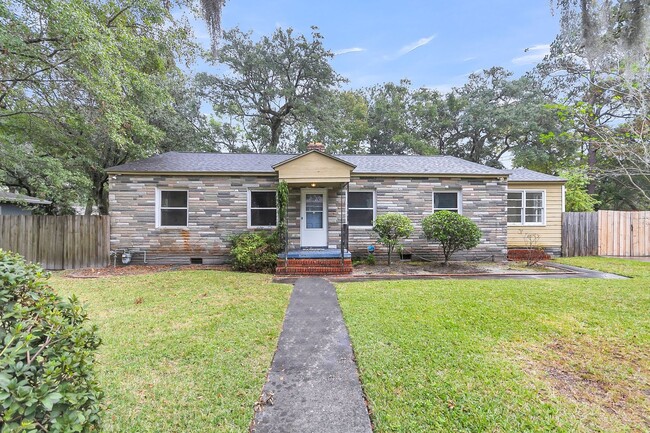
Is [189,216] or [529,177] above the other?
[529,177]

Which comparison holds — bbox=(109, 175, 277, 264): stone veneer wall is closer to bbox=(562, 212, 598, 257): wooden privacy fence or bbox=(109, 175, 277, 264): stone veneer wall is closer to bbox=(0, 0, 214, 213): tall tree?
bbox=(0, 0, 214, 213): tall tree

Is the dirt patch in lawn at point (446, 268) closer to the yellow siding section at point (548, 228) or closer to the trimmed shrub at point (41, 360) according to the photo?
the yellow siding section at point (548, 228)

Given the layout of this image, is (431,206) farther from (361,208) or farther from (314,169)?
(314,169)

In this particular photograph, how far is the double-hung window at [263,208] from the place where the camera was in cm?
970

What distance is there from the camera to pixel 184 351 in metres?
3.29

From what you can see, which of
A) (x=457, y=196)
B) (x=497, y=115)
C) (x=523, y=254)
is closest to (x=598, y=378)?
(x=457, y=196)

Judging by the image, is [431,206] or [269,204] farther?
Result: [431,206]

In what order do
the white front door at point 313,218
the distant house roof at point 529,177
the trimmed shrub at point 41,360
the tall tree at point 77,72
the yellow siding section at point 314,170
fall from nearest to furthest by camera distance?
the trimmed shrub at point 41,360, the tall tree at point 77,72, the yellow siding section at point 314,170, the white front door at point 313,218, the distant house roof at point 529,177

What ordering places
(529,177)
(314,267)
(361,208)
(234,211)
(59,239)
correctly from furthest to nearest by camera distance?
1. (529,177)
2. (361,208)
3. (234,211)
4. (59,239)
5. (314,267)

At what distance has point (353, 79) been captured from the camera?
19.7 meters

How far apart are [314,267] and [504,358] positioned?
542 centimetres

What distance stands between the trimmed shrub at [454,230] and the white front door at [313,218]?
358cm

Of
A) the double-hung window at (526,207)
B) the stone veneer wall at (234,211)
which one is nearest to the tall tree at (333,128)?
the stone veneer wall at (234,211)

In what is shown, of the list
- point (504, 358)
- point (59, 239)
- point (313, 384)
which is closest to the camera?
point (313, 384)
